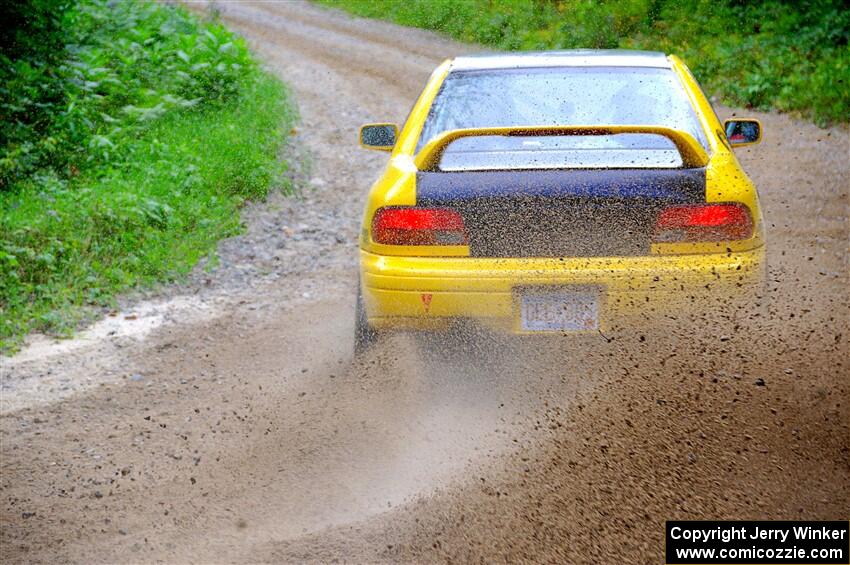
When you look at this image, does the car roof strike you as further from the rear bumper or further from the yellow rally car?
the rear bumper

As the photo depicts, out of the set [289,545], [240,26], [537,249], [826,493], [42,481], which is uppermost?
[537,249]

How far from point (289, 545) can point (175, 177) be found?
6246 millimetres

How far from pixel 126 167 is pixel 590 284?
21.5 ft

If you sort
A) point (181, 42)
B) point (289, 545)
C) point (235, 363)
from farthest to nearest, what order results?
point (181, 42) < point (235, 363) < point (289, 545)

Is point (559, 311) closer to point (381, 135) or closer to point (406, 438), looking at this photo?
point (406, 438)

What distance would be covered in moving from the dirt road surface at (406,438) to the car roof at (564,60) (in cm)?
147

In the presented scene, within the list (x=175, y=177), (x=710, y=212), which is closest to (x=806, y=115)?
(x=175, y=177)

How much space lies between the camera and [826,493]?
326cm

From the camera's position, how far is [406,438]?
13.1 ft

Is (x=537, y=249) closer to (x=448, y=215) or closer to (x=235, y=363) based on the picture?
(x=448, y=215)

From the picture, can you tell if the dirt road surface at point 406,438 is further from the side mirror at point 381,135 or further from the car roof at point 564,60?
the car roof at point 564,60

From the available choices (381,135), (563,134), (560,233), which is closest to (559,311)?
(560,233)

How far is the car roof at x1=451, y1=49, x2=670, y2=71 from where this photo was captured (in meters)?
4.88
